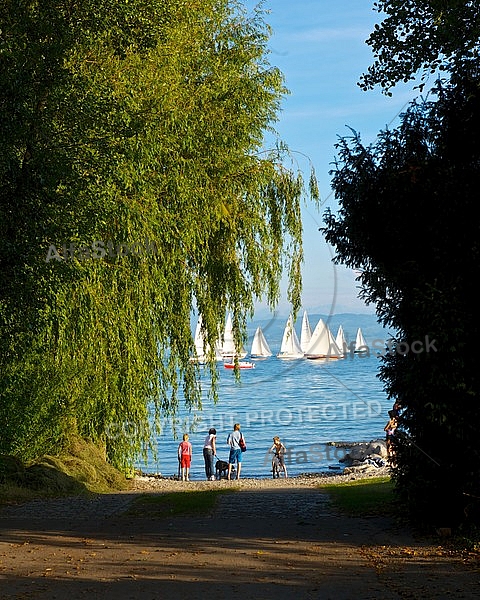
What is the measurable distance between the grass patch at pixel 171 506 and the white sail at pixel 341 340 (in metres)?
96.4

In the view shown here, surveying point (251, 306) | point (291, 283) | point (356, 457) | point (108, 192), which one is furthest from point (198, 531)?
point (356, 457)

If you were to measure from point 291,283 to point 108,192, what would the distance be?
11.4 meters

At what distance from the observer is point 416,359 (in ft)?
37.3

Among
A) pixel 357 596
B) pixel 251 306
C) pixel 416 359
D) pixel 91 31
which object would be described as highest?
pixel 91 31

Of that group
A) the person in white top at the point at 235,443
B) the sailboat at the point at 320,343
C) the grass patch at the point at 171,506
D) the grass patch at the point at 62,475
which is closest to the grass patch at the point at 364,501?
the grass patch at the point at 171,506

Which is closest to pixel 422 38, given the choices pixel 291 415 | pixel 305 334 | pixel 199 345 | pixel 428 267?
pixel 428 267

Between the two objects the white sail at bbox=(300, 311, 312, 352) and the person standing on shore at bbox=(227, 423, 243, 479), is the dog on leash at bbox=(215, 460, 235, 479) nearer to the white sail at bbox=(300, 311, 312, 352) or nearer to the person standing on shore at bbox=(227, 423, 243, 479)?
the person standing on shore at bbox=(227, 423, 243, 479)

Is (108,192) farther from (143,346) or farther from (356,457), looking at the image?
(356,457)

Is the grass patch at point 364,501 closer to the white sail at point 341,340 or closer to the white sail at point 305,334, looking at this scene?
the white sail at point 305,334

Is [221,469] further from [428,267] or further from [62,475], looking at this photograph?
[428,267]

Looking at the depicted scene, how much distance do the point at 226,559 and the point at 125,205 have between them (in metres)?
6.70

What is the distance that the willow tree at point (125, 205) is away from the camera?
12.4m

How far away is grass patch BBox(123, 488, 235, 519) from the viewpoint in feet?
49.5

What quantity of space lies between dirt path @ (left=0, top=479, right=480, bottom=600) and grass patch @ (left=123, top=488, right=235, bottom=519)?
53cm
